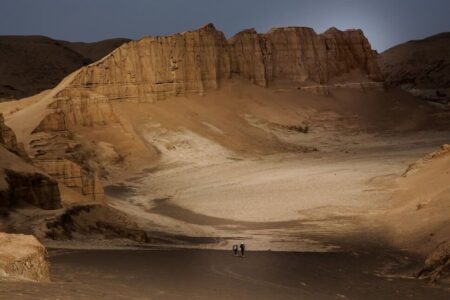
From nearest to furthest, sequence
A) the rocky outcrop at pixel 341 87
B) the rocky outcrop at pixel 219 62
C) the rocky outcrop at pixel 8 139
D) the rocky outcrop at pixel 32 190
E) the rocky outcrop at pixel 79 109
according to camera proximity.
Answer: the rocky outcrop at pixel 32 190, the rocky outcrop at pixel 8 139, the rocky outcrop at pixel 79 109, the rocky outcrop at pixel 219 62, the rocky outcrop at pixel 341 87

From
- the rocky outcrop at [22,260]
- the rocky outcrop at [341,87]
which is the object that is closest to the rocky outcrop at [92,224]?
the rocky outcrop at [22,260]

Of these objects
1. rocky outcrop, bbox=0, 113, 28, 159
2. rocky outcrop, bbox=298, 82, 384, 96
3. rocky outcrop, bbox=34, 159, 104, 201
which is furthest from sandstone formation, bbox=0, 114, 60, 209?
rocky outcrop, bbox=298, 82, 384, 96

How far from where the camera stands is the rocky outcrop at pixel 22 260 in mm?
9950

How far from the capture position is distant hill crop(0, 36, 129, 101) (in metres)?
78.1

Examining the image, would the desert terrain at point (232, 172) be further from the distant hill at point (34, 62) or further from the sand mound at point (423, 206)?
the distant hill at point (34, 62)

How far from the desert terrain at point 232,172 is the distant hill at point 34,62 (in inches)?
897

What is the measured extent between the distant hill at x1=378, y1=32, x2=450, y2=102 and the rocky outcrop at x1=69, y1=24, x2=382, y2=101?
15.9m

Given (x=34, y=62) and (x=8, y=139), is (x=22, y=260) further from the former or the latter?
(x=34, y=62)

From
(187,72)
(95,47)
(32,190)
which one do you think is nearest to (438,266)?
(32,190)

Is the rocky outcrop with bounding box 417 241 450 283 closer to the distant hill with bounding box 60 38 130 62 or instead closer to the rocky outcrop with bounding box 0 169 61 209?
the rocky outcrop with bounding box 0 169 61 209

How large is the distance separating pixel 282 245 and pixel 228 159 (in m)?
26.9

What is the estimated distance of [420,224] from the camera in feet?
69.7

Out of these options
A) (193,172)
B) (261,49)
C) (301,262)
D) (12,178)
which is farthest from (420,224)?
(261,49)

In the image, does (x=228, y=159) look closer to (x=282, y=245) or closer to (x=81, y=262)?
(x=282, y=245)
